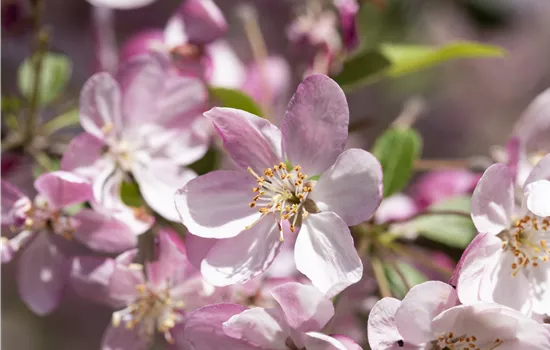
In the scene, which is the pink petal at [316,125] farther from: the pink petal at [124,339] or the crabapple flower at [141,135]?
the pink petal at [124,339]

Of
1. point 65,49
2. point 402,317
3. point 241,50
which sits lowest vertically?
point 65,49

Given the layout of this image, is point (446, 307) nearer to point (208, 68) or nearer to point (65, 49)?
point (208, 68)

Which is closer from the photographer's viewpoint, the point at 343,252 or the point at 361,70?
the point at 343,252

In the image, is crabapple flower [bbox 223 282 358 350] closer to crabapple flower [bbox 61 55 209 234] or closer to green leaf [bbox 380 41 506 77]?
crabapple flower [bbox 61 55 209 234]

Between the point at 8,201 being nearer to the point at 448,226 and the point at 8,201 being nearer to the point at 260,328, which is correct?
the point at 260,328

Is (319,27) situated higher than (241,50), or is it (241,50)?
(319,27)

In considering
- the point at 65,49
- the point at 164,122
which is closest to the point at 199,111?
the point at 164,122


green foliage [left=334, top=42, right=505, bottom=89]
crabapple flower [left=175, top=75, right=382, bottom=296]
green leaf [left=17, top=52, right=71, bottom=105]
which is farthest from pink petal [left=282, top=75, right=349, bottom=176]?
green leaf [left=17, top=52, right=71, bottom=105]
